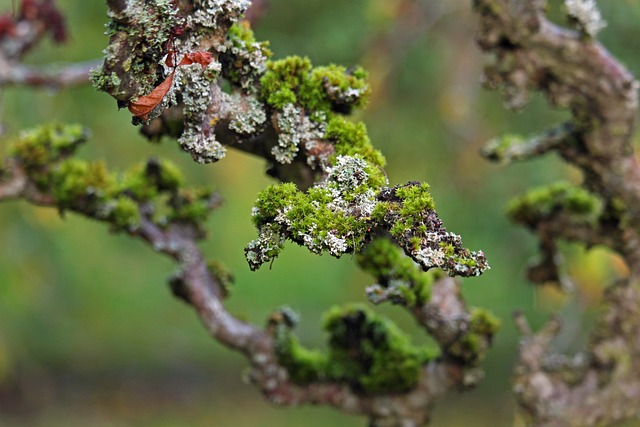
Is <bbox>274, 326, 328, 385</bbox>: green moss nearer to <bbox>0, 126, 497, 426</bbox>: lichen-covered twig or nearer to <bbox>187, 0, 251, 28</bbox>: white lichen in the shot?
<bbox>0, 126, 497, 426</bbox>: lichen-covered twig

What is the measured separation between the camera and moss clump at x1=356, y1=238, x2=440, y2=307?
6.84ft

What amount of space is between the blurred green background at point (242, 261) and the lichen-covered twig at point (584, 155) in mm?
2229

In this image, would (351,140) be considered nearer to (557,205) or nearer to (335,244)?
(335,244)

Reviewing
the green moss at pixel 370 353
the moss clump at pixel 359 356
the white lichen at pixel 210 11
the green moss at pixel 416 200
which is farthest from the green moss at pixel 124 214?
the green moss at pixel 416 200

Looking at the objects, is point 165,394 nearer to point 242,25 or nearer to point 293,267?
point 293,267

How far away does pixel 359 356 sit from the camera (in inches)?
94.5

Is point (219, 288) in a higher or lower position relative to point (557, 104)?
lower

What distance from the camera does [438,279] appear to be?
89.4 inches

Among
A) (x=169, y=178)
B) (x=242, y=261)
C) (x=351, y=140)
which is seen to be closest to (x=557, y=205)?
(x=351, y=140)

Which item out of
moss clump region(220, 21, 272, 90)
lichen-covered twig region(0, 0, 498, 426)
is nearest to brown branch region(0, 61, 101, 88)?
lichen-covered twig region(0, 0, 498, 426)

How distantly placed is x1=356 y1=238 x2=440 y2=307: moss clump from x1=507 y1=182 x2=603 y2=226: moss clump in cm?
73

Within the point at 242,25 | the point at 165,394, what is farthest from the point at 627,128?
the point at 165,394

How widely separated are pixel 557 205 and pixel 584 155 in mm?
253

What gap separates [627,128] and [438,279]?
2.35 ft
